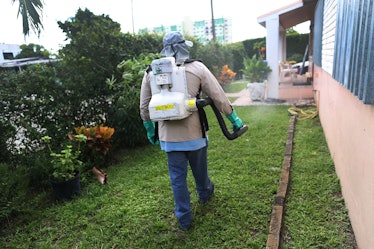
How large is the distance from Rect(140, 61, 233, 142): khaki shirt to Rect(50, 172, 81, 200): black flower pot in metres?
1.47

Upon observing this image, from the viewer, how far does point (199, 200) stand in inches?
126

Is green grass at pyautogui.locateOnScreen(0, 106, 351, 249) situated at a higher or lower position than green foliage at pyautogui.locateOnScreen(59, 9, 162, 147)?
lower

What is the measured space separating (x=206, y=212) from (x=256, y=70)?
646cm

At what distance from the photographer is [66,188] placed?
11.2 feet

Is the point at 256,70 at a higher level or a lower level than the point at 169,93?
lower

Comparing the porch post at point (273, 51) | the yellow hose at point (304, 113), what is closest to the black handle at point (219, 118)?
the yellow hose at point (304, 113)

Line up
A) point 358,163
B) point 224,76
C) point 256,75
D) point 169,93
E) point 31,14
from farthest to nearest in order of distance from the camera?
point 224,76 < point 256,75 < point 31,14 < point 169,93 < point 358,163

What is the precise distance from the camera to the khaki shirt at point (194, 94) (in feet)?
8.32

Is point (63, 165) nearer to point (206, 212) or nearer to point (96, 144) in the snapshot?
point (96, 144)

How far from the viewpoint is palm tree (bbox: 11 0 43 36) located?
11.8 feet

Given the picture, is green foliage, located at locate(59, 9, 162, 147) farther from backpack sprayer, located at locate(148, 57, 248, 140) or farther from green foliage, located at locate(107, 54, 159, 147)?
backpack sprayer, located at locate(148, 57, 248, 140)

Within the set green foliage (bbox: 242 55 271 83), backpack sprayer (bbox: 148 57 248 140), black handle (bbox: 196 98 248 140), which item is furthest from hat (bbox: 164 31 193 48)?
green foliage (bbox: 242 55 271 83)

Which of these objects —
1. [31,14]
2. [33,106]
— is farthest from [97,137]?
[31,14]

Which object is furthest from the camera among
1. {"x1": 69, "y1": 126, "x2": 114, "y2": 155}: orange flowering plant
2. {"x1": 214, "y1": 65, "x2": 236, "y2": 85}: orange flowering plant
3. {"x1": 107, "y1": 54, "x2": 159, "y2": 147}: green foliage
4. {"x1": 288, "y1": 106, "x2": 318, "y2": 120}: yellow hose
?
{"x1": 214, "y1": 65, "x2": 236, "y2": 85}: orange flowering plant
